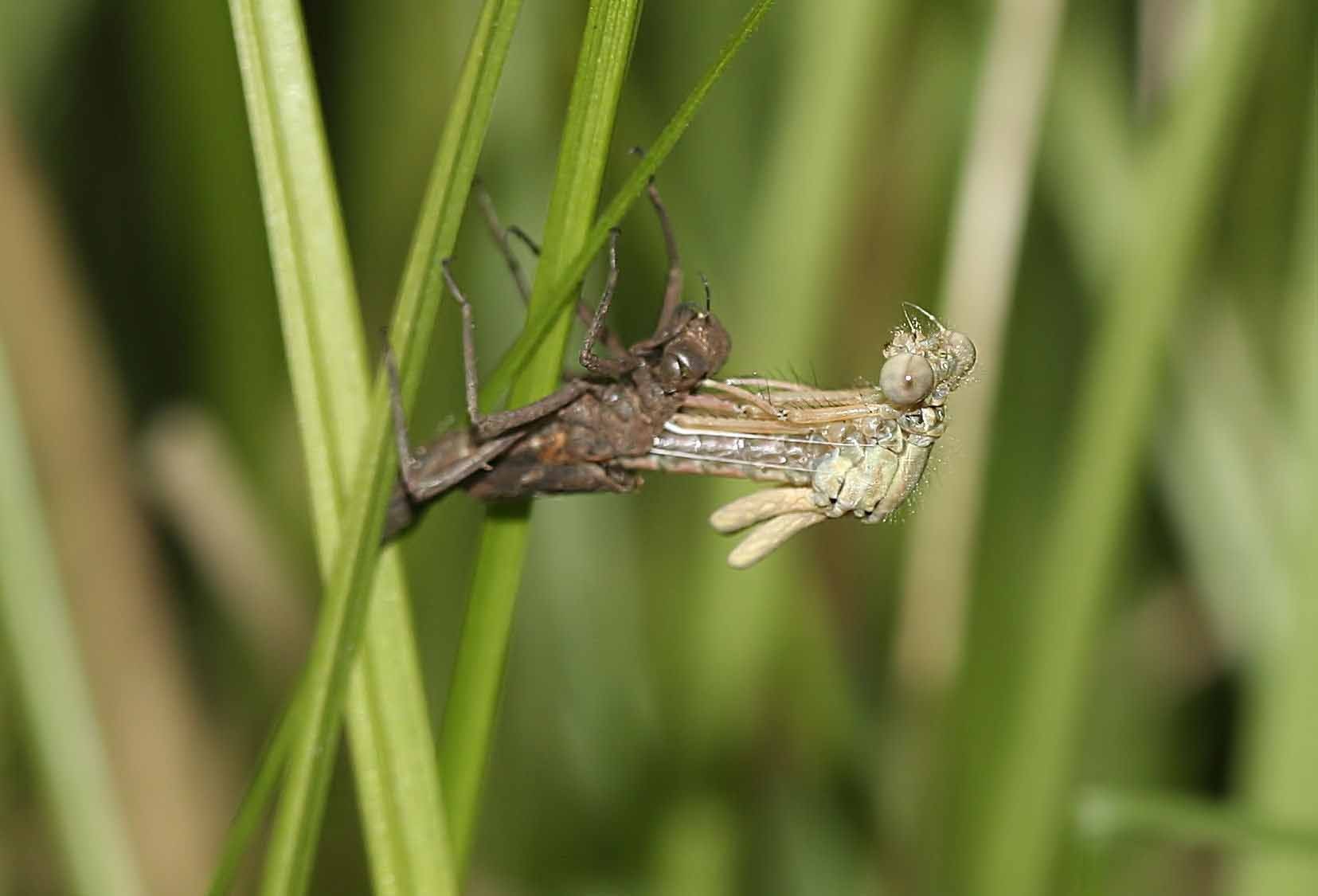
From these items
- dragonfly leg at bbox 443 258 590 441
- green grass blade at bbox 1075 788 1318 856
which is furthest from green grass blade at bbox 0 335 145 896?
green grass blade at bbox 1075 788 1318 856

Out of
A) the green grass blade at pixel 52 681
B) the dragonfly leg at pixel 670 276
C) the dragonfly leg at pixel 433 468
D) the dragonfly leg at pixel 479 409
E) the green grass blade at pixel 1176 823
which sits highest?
the dragonfly leg at pixel 670 276

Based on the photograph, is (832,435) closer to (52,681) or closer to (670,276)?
(670,276)

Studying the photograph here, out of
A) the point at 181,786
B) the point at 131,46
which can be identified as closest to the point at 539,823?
the point at 181,786

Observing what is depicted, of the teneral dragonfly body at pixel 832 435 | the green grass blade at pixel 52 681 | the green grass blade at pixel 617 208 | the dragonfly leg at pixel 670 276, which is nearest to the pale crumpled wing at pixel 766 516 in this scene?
the teneral dragonfly body at pixel 832 435

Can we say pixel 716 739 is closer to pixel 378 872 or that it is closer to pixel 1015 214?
pixel 1015 214

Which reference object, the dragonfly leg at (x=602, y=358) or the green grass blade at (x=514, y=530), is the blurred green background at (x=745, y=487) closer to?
the dragonfly leg at (x=602, y=358)
